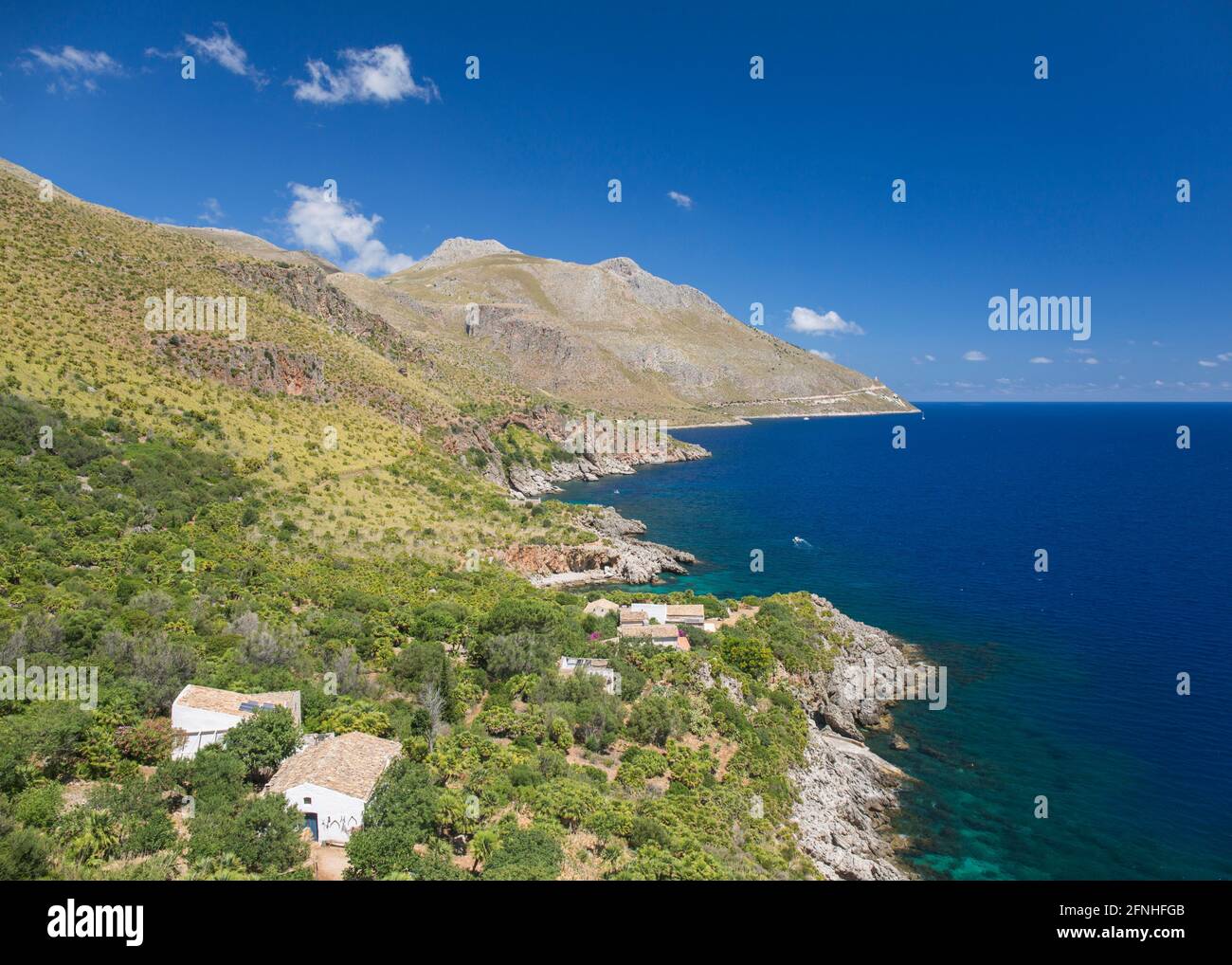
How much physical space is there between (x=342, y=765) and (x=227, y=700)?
4.86m

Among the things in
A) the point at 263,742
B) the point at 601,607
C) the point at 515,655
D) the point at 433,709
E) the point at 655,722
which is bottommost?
the point at 655,722

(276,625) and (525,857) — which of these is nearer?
(525,857)

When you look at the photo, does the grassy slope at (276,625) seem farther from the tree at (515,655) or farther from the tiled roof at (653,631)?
the tiled roof at (653,631)

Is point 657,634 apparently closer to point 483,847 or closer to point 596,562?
point 483,847

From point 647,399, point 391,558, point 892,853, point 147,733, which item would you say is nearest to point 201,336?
point 391,558

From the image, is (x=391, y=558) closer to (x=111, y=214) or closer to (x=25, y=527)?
(x=25, y=527)

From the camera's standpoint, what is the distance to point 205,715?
18422 millimetres

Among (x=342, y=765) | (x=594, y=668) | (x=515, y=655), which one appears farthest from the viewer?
(x=594, y=668)

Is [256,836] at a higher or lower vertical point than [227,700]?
lower

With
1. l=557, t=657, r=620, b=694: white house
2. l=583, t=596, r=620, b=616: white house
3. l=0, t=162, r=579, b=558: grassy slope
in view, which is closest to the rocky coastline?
l=0, t=162, r=579, b=558: grassy slope

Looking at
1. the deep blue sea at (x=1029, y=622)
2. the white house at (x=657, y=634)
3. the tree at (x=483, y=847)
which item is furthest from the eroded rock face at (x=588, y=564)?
the tree at (x=483, y=847)

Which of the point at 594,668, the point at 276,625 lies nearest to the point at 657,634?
the point at 594,668

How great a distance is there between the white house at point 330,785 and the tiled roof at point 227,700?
7.25 ft
